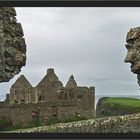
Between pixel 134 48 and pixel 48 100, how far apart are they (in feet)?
107

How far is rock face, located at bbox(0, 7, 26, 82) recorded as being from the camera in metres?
13.8

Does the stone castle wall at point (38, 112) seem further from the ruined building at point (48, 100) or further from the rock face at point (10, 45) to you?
the rock face at point (10, 45)

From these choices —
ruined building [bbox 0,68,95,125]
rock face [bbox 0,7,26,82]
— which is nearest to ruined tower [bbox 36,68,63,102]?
ruined building [bbox 0,68,95,125]

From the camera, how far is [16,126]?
40.7m

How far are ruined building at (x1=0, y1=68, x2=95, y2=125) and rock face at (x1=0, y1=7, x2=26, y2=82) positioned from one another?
28.1 m

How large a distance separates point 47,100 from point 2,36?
35102 millimetres

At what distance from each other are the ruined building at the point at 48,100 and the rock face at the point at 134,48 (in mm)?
26188

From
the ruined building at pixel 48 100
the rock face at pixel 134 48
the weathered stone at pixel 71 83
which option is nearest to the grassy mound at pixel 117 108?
the ruined building at pixel 48 100

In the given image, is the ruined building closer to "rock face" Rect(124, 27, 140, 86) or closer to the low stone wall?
the low stone wall

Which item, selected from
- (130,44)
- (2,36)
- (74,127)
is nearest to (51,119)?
(74,127)

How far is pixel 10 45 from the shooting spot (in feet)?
46.4

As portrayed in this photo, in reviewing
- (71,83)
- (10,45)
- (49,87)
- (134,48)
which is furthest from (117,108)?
(10,45)

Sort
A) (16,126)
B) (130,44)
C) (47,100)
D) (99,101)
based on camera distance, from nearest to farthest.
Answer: (130,44), (16,126), (47,100), (99,101)
